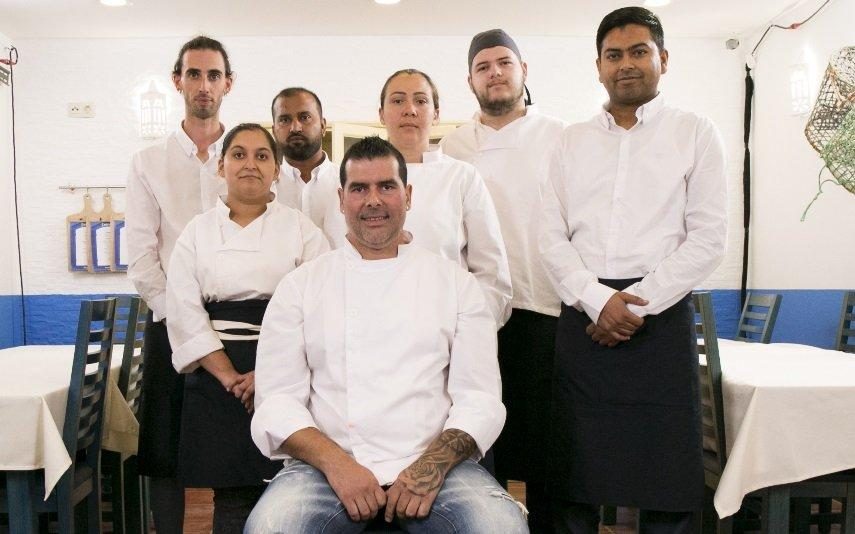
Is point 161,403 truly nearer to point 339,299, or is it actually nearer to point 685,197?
point 339,299

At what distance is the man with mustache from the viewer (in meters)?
2.52

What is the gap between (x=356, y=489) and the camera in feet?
5.35

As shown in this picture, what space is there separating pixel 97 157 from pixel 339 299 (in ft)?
16.1

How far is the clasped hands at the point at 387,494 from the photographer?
162 centimetres

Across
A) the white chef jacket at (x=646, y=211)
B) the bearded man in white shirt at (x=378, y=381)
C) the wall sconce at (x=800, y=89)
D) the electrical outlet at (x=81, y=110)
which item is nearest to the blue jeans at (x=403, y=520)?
the bearded man in white shirt at (x=378, y=381)

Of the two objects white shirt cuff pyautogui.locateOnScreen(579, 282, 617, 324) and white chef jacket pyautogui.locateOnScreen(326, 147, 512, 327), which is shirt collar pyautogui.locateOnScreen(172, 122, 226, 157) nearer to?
white chef jacket pyautogui.locateOnScreen(326, 147, 512, 327)

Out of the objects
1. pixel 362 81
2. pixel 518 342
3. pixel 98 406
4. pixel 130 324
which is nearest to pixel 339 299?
pixel 518 342

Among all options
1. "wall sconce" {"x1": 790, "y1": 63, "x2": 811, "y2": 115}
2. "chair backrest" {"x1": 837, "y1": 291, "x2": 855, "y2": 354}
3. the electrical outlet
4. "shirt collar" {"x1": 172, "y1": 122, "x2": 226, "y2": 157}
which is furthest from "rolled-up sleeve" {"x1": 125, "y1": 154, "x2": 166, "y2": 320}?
"wall sconce" {"x1": 790, "y1": 63, "x2": 811, "y2": 115}

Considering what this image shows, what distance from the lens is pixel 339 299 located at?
188 centimetres

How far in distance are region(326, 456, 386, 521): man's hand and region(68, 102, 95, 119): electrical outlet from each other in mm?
5265

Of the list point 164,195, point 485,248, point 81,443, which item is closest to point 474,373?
point 485,248

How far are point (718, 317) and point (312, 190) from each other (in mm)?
→ 4571

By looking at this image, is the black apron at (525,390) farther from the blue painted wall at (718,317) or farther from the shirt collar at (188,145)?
the blue painted wall at (718,317)

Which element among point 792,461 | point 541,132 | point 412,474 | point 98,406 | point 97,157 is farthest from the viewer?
point 97,157
